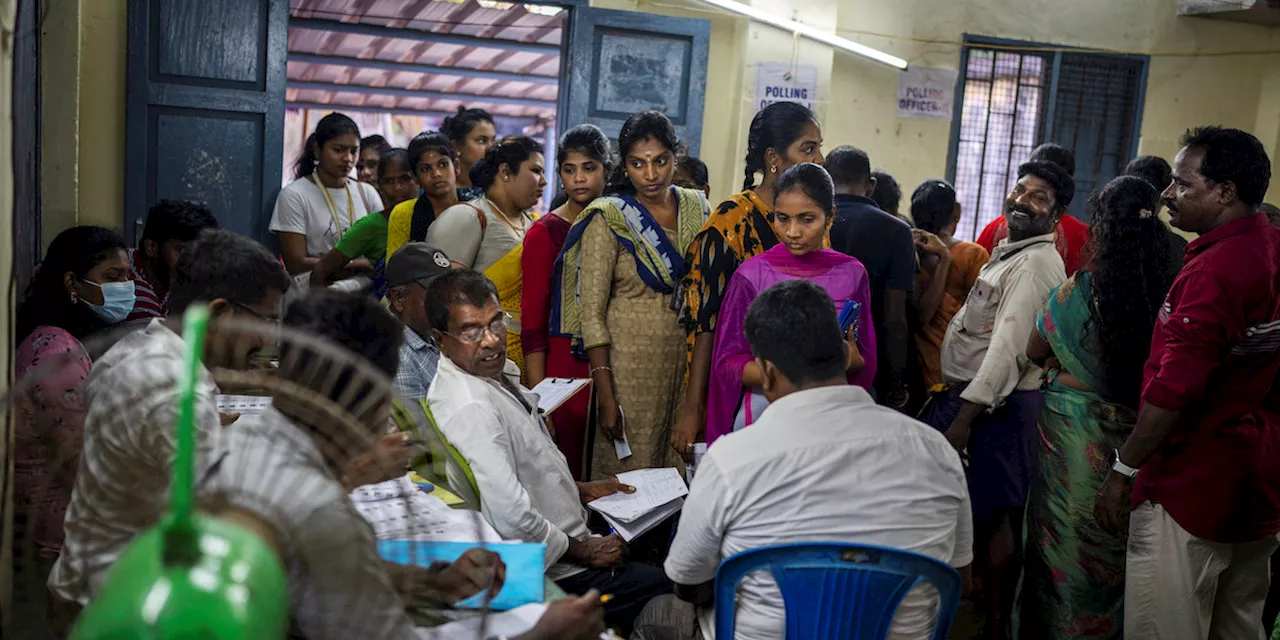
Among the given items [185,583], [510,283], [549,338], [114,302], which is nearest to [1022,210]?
[549,338]

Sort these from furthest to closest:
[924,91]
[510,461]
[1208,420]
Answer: [924,91], [1208,420], [510,461]

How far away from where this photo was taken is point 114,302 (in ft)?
9.36

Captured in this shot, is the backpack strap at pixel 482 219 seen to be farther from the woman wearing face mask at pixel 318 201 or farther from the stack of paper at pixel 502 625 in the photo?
the stack of paper at pixel 502 625

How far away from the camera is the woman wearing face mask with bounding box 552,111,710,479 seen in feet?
11.3

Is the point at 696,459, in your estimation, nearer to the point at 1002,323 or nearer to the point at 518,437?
the point at 518,437

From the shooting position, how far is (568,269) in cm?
354

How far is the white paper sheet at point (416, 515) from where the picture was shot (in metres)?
1.32

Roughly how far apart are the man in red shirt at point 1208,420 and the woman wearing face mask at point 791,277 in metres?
0.79

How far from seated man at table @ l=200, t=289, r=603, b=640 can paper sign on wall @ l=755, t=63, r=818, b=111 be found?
5.32m

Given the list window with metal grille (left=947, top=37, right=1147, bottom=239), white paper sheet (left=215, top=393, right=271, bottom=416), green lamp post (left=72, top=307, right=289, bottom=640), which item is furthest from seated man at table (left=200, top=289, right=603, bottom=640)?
window with metal grille (left=947, top=37, right=1147, bottom=239)

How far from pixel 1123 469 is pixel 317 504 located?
2.48m

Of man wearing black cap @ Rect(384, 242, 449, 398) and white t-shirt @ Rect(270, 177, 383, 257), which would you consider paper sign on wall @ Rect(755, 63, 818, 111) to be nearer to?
white t-shirt @ Rect(270, 177, 383, 257)

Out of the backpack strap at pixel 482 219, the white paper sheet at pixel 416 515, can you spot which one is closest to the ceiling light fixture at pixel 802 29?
the backpack strap at pixel 482 219

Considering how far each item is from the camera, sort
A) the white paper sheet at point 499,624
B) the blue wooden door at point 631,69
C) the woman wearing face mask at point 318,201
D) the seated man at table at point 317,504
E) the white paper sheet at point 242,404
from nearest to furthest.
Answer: the seated man at table at point 317,504
the white paper sheet at point 499,624
the white paper sheet at point 242,404
the woman wearing face mask at point 318,201
the blue wooden door at point 631,69
